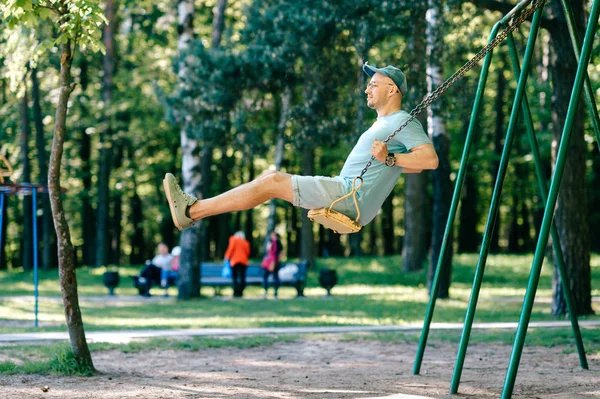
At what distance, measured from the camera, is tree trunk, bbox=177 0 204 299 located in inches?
710

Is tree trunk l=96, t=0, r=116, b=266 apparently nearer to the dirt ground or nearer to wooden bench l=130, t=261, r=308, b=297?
wooden bench l=130, t=261, r=308, b=297

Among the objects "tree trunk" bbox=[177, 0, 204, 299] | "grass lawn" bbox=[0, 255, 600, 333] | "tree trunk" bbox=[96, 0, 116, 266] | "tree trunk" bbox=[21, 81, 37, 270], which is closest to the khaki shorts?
"grass lawn" bbox=[0, 255, 600, 333]

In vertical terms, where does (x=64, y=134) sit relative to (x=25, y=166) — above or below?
below

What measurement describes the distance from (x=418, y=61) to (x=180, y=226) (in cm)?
1158

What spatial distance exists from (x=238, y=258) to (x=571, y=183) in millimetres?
7882

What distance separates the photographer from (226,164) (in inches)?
1414

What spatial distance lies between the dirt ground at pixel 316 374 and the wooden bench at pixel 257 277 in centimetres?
803

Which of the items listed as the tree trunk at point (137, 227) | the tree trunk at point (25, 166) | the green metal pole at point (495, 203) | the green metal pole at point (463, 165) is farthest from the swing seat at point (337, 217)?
the tree trunk at point (137, 227)

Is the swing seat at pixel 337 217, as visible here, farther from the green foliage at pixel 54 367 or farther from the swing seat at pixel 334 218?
the green foliage at pixel 54 367

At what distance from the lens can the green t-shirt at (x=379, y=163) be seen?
21.2 feet

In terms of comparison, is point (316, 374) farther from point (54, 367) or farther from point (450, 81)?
point (450, 81)

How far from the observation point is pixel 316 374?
347 inches

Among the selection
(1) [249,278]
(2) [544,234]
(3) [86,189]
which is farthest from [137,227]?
(2) [544,234]

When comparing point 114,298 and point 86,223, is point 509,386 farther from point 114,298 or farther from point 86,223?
point 86,223
